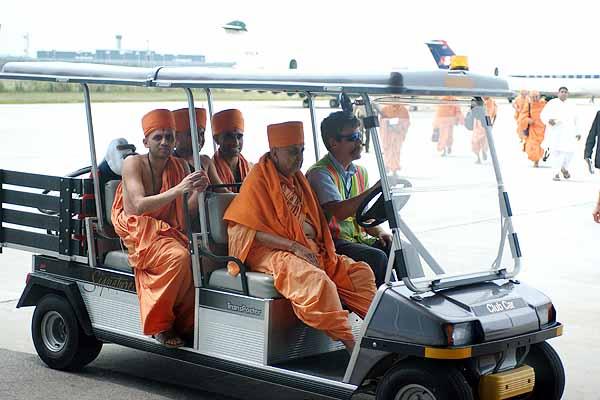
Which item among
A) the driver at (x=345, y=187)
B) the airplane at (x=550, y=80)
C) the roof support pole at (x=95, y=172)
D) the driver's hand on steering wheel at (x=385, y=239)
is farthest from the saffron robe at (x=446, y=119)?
the airplane at (x=550, y=80)

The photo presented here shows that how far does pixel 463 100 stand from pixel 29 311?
4.11m

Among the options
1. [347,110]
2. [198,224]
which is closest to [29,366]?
[198,224]

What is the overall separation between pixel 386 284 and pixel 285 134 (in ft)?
3.60

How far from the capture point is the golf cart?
15.7ft

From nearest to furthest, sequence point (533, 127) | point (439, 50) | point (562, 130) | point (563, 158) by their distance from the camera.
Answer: point (563, 158)
point (562, 130)
point (533, 127)
point (439, 50)

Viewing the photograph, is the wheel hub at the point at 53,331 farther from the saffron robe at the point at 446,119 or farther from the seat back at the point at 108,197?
the saffron robe at the point at 446,119

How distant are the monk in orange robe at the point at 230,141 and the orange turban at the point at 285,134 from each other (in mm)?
907

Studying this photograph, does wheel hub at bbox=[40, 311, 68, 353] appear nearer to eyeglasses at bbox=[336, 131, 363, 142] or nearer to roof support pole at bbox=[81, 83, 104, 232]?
roof support pole at bbox=[81, 83, 104, 232]

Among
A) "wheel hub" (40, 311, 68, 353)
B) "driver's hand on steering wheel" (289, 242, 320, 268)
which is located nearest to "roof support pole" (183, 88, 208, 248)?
"driver's hand on steering wheel" (289, 242, 320, 268)

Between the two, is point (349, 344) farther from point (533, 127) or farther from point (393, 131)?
point (533, 127)

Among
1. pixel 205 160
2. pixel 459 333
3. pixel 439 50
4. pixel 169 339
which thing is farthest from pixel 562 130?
pixel 439 50

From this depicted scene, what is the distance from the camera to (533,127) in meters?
22.8

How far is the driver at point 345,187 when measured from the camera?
5762 mm

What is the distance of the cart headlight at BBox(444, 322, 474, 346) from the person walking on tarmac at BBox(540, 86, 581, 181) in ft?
51.7
